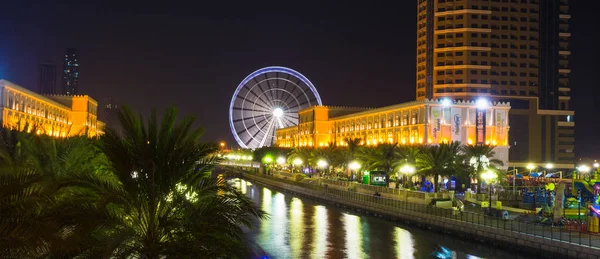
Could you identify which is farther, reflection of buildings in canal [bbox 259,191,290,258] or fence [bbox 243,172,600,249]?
reflection of buildings in canal [bbox 259,191,290,258]

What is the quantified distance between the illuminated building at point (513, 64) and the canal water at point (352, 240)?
219 feet

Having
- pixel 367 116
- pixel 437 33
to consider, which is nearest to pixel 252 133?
pixel 367 116

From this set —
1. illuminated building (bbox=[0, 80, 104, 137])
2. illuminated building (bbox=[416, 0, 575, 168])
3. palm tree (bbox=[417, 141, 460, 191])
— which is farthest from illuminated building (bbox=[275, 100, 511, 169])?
illuminated building (bbox=[0, 80, 104, 137])

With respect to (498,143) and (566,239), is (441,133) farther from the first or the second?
(566,239)

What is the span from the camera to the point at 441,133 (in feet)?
269

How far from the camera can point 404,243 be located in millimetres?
38250

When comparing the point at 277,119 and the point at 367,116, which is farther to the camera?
the point at 277,119

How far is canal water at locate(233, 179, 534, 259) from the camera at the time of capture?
34.7m

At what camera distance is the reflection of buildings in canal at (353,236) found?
35.3 m

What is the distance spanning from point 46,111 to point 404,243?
287 feet

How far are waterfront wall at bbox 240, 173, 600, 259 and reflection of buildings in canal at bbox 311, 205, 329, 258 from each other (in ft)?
11.0

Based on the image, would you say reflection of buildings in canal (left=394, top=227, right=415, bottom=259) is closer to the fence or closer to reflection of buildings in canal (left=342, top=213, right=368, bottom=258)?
reflection of buildings in canal (left=342, top=213, right=368, bottom=258)

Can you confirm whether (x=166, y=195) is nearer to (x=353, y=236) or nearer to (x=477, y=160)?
(x=353, y=236)

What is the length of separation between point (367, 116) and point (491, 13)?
3426 cm
